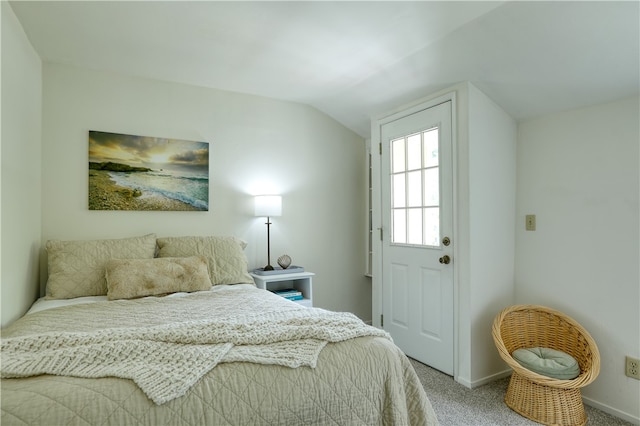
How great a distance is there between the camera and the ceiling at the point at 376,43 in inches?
79.7

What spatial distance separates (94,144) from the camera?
2852 mm

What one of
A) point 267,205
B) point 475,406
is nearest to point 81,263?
point 267,205

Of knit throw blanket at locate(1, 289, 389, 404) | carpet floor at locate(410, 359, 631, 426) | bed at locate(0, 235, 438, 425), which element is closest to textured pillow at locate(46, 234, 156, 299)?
bed at locate(0, 235, 438, 425)

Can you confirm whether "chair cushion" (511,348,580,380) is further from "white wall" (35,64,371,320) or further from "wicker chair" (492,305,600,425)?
"white wall" (35,64,371,320)

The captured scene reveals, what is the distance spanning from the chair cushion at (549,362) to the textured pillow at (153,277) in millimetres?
2041

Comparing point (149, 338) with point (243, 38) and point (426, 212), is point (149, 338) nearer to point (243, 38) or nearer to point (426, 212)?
point (243, 38)

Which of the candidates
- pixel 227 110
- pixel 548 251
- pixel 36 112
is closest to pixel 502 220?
pixel 548 251

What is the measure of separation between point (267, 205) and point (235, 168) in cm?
47

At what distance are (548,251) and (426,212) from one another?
0.87 m

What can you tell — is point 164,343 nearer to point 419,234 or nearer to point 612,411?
point 419,234

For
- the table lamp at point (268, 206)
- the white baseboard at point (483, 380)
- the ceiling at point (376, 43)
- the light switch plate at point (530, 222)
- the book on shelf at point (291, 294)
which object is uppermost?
the ceiling at point (376, 43)

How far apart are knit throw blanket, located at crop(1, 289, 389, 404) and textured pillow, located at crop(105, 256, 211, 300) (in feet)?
1.22

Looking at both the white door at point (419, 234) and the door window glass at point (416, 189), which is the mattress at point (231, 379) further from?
the door window glass at point (416, 189)

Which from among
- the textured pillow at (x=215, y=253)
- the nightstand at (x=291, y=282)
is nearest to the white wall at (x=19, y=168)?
the textured pillow at (x=215, y=253)
